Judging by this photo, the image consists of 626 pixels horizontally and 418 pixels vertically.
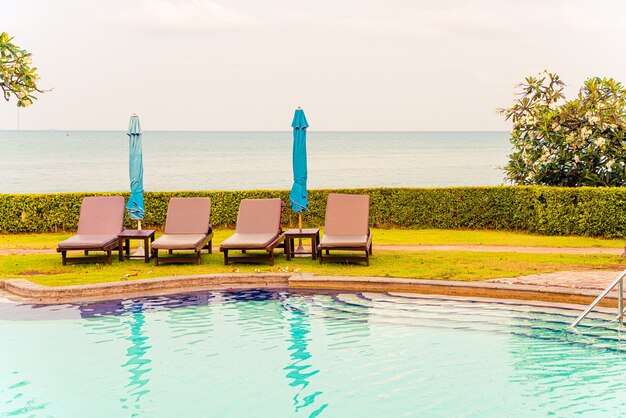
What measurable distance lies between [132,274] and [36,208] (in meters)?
7.65

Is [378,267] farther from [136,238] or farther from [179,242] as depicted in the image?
[136,238]

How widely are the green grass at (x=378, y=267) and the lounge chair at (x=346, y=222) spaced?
491 millimetres

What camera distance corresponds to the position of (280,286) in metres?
13.4

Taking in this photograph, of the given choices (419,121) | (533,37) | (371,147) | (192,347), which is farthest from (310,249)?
(371,147)

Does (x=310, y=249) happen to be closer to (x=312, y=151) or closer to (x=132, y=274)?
(x=132, y=274)

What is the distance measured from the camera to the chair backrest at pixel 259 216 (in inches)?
623

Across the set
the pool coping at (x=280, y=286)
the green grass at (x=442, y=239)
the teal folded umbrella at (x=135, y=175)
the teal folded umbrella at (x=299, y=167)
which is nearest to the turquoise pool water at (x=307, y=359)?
the pool coping at (x=280, y=286)

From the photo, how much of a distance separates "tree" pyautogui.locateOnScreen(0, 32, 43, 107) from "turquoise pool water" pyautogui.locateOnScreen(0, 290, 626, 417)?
464cm

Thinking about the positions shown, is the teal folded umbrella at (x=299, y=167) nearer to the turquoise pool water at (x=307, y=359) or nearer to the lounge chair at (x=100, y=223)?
the lounge chair at (x=100, y=223)

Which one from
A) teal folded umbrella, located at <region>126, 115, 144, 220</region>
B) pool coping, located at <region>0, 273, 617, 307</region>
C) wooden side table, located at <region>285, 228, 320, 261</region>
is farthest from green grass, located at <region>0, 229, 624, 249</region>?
pool coping, located at <region>0, 273, 617, 307</region>

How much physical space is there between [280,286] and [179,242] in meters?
2.67

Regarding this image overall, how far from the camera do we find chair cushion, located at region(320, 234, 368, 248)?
1436 centimetres

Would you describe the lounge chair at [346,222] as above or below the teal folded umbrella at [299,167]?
below

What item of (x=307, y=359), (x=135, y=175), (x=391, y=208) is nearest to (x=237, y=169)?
(x=391, y=208)
